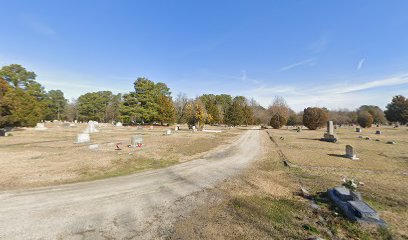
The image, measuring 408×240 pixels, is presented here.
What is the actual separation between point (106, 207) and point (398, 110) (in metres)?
108

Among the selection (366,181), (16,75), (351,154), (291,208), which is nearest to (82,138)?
(291,208)

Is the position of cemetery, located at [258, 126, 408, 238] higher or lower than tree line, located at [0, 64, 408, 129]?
lower

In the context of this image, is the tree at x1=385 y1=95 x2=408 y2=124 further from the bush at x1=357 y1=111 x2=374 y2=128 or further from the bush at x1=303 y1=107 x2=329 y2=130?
the bush at x1=303 y1=107 x2=329 y2=130

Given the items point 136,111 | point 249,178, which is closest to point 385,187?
point 249,178

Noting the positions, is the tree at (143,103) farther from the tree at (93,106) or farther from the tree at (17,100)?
the tree at (93,106)

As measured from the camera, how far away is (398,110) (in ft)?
269

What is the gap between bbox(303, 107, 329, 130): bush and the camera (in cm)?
5706

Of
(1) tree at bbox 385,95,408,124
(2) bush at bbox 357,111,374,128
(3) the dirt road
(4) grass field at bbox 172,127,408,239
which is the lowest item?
(3) the dirt road

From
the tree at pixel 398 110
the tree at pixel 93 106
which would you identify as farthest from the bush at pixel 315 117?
the tree at pixel 93 106

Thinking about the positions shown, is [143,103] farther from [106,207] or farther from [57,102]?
[106,207]

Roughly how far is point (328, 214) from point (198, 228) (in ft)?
14.6

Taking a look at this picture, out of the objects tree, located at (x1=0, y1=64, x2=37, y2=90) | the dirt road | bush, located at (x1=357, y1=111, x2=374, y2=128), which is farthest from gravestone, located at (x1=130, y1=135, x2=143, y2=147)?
bush, located at (x1=357, y1=111, x2=374, y2=128)

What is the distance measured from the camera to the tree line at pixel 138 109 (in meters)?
40.3

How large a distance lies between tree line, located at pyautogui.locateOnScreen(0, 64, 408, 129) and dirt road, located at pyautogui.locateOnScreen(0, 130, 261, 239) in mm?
38162
